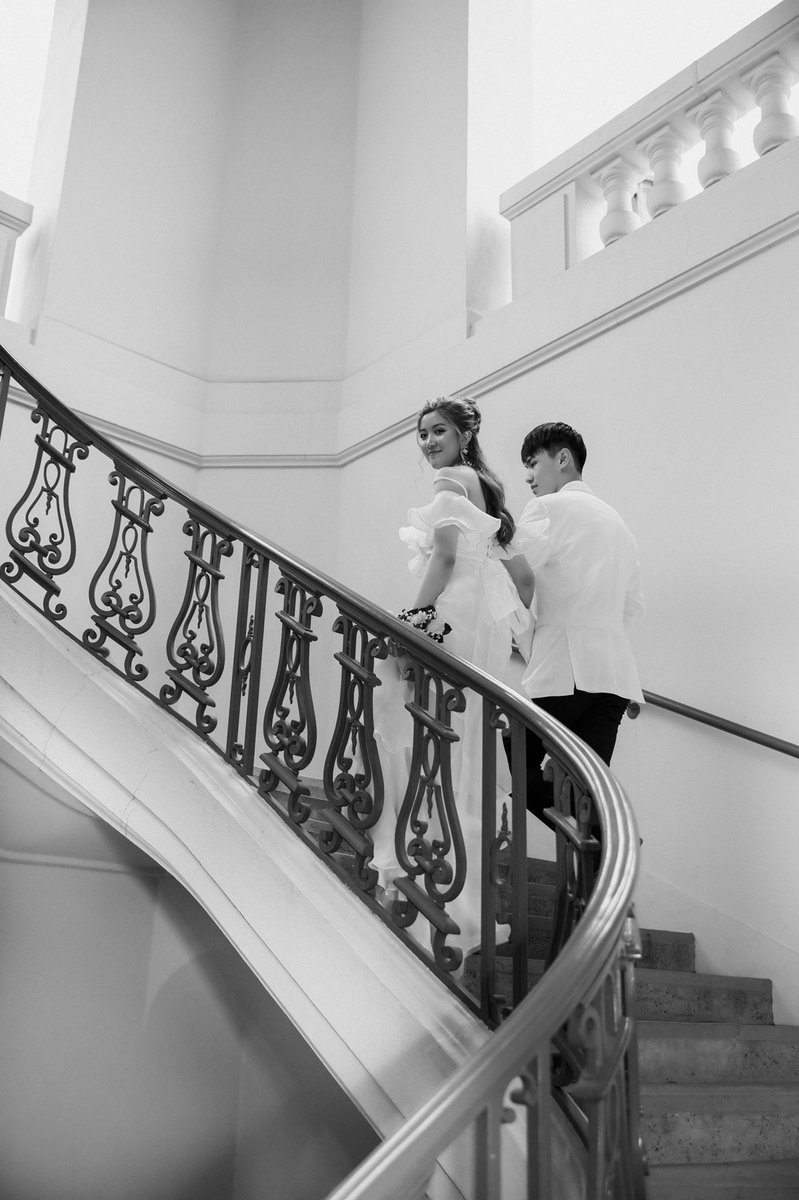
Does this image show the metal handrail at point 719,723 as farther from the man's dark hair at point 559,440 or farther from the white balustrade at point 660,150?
the white balustrade at point 660,150

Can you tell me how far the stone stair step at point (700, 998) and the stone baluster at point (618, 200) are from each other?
3.92m

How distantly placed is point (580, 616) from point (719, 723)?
4.08ft

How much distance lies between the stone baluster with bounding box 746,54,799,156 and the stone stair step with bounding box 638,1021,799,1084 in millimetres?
3961

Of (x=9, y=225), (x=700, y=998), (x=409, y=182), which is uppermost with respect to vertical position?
(x=409, y=182)

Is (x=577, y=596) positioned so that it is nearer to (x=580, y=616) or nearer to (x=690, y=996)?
(x=580, y=616)

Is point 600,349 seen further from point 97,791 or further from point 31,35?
point 31,35

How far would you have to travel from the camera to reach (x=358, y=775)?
3.43 metres

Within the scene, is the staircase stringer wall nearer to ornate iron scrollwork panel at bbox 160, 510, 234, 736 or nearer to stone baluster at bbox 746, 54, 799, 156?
ornate iron scrollwork panel at bbox 160, 510, 234, 736

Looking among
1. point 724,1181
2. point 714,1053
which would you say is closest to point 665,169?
point 714,1053

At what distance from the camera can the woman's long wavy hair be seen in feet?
12.8

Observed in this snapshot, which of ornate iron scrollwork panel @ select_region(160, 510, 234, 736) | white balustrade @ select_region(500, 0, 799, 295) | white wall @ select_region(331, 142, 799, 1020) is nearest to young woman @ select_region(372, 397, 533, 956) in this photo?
ornate iron scrollwork panel @ select_region(160, 510, 234, 736)

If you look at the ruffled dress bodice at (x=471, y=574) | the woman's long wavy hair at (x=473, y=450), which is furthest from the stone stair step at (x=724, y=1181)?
the woman's long wavy hair at (x=473, y=450)

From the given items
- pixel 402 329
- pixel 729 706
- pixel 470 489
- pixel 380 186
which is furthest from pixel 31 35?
pixel 729 706

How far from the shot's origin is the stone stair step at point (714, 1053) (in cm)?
328
